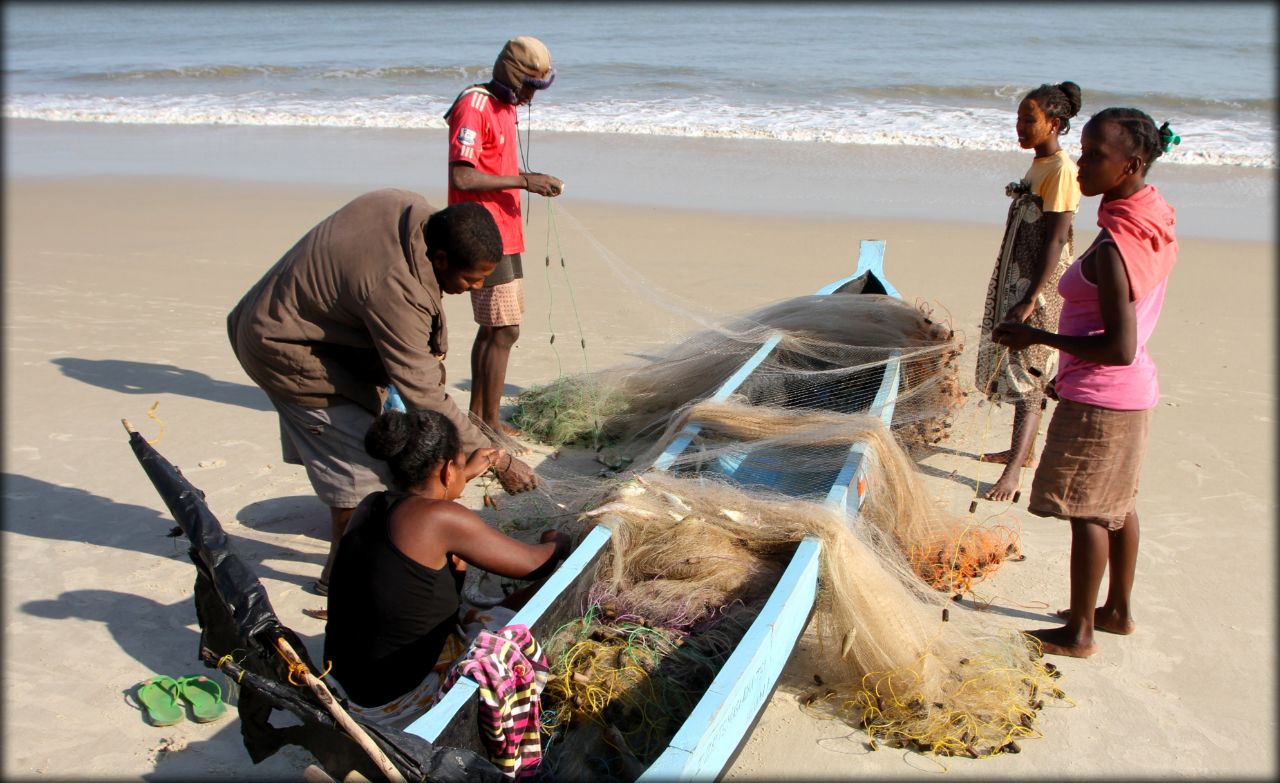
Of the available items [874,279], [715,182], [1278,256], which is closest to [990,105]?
[715,182]

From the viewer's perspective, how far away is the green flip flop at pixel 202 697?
3.40 meters

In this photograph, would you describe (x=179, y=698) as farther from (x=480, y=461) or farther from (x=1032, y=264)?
(x=1032, y=264)

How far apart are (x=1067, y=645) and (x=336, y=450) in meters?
2.84

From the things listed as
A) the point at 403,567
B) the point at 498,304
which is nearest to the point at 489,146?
the point at 498,304

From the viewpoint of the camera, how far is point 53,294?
325 inches

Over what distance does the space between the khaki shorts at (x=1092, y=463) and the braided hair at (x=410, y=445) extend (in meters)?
2.07

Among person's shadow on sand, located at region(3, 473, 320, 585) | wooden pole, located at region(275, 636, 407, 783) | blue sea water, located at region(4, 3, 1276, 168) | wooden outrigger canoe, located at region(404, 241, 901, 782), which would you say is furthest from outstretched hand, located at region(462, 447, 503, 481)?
blue sea water, located at region(4, 3, 1276, 168)

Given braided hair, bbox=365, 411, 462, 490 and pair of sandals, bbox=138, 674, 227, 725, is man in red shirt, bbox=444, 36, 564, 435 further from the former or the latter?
braided hair, bbox=365, 411, 462, 490

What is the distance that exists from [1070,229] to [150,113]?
1772cm

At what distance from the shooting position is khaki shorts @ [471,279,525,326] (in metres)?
5.26

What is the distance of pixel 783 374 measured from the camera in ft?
17.5

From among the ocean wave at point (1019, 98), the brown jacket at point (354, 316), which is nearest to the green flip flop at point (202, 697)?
the brown jacket at point (354, 316)

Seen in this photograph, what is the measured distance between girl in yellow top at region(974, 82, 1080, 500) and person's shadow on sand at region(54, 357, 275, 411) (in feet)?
13.8

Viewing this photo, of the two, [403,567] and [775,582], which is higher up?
[403,567]
